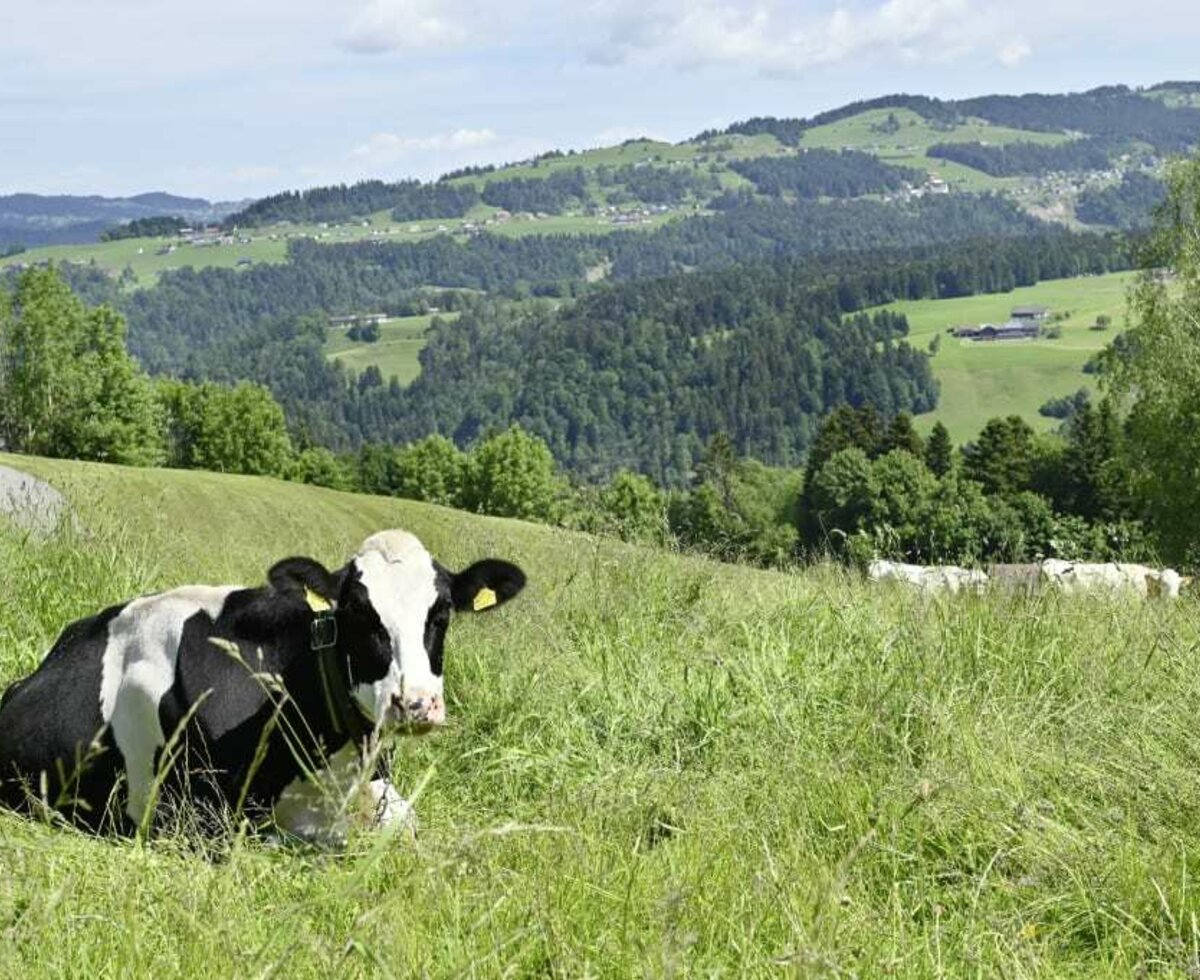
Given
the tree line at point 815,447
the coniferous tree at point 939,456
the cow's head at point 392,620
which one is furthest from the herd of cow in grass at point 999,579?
the coniferous tree at point 939,456

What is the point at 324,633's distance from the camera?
249 inches

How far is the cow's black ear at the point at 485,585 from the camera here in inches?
263

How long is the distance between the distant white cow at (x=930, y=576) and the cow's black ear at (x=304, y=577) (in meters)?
4.00

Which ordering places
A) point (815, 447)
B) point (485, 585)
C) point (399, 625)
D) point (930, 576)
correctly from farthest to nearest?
point (815, 447), point (930, 576), point (485, 585), point (399, 625)

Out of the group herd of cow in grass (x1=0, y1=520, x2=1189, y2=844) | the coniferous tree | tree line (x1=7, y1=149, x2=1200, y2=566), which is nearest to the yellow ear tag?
herd of cow in grass (x1=0, y1=520, x2=1189, y2=844)

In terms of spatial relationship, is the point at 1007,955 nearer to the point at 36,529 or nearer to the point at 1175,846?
the point at 1175,846

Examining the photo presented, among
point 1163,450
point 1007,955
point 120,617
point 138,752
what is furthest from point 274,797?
point 1163,450

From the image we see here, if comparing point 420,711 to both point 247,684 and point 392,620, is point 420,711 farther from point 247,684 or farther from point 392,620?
point 247,684

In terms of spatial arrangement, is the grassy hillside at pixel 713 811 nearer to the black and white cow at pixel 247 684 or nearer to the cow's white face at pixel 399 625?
the black and white cow at pixel 247 684

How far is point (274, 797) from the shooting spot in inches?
246

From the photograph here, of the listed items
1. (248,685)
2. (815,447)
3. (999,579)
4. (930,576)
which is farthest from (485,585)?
(815,447)

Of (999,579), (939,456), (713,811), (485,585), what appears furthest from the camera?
(939,456)

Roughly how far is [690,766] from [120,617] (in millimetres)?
2854

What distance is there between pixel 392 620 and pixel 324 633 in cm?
45
